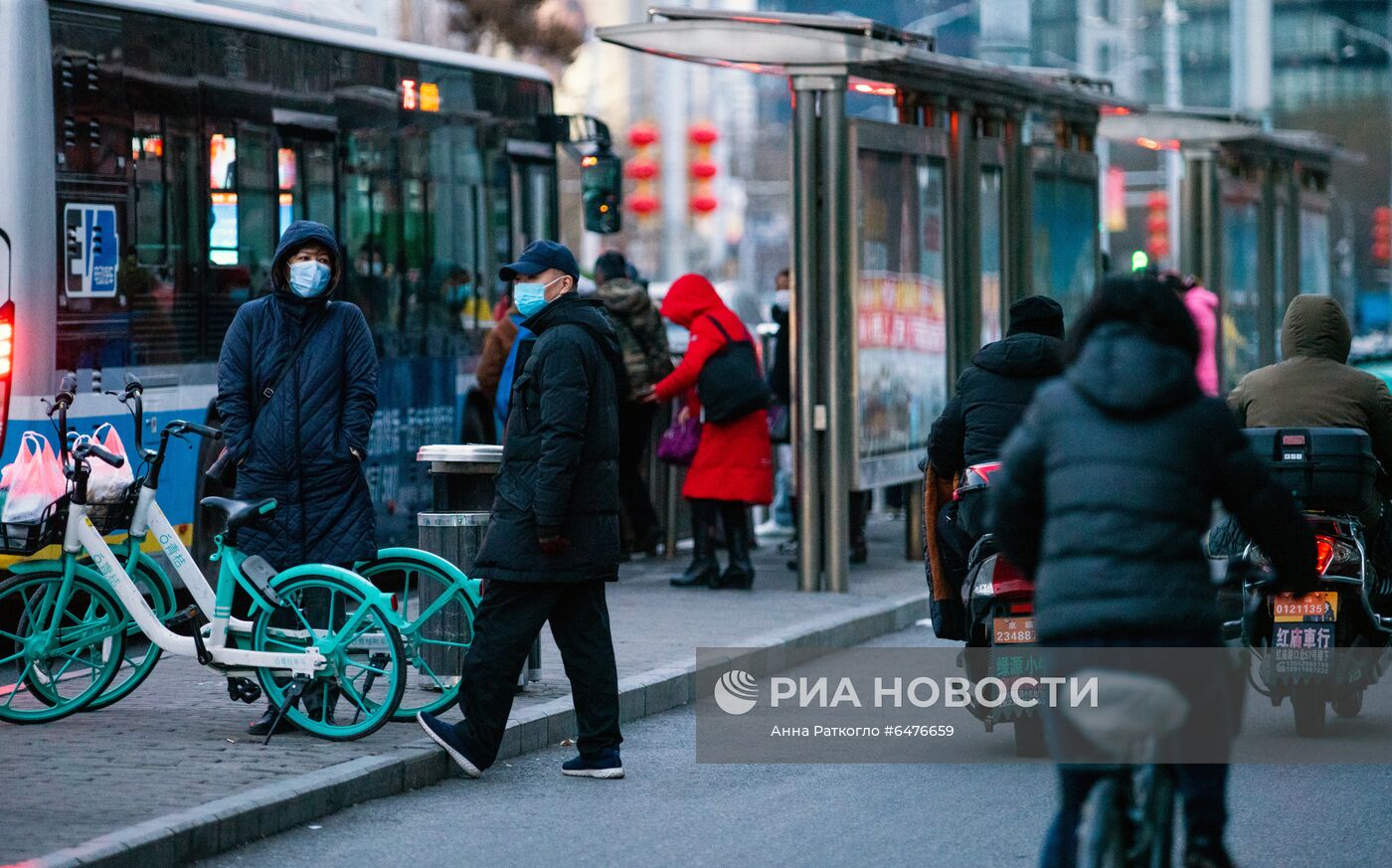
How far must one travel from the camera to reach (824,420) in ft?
43.8

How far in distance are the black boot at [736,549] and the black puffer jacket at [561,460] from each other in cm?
547

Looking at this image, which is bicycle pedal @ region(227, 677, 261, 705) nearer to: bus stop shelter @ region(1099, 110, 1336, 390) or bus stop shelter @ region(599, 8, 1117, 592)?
bus stop shelter @ region(599, 8, 1117, 592)

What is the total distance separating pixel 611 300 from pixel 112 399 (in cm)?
416

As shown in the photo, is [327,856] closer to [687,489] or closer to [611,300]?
[687,489]

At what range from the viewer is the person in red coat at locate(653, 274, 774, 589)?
13.2 meters

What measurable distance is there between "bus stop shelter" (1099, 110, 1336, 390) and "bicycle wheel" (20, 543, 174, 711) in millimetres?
13723

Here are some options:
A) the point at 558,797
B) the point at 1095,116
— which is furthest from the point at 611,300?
the point at 558,797

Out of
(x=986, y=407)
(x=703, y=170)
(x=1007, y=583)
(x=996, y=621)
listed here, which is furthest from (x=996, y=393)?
(x=703, y=170)

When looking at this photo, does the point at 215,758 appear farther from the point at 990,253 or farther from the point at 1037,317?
the point at 990,253

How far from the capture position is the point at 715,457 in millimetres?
13359

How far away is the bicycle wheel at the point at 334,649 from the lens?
8.22 m

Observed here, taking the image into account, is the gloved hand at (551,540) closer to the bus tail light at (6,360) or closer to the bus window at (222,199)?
the bus tail light at (6,360)

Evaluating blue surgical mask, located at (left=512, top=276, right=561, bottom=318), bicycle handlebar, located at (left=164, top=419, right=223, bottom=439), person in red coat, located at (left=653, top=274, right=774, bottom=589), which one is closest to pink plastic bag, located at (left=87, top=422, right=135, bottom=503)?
bicycle handlebar, located at (left=164, top=419, right=223, bottom=439)

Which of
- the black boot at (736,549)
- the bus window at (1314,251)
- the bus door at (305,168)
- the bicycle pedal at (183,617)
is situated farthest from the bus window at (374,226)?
the bus window at (1314,251)
